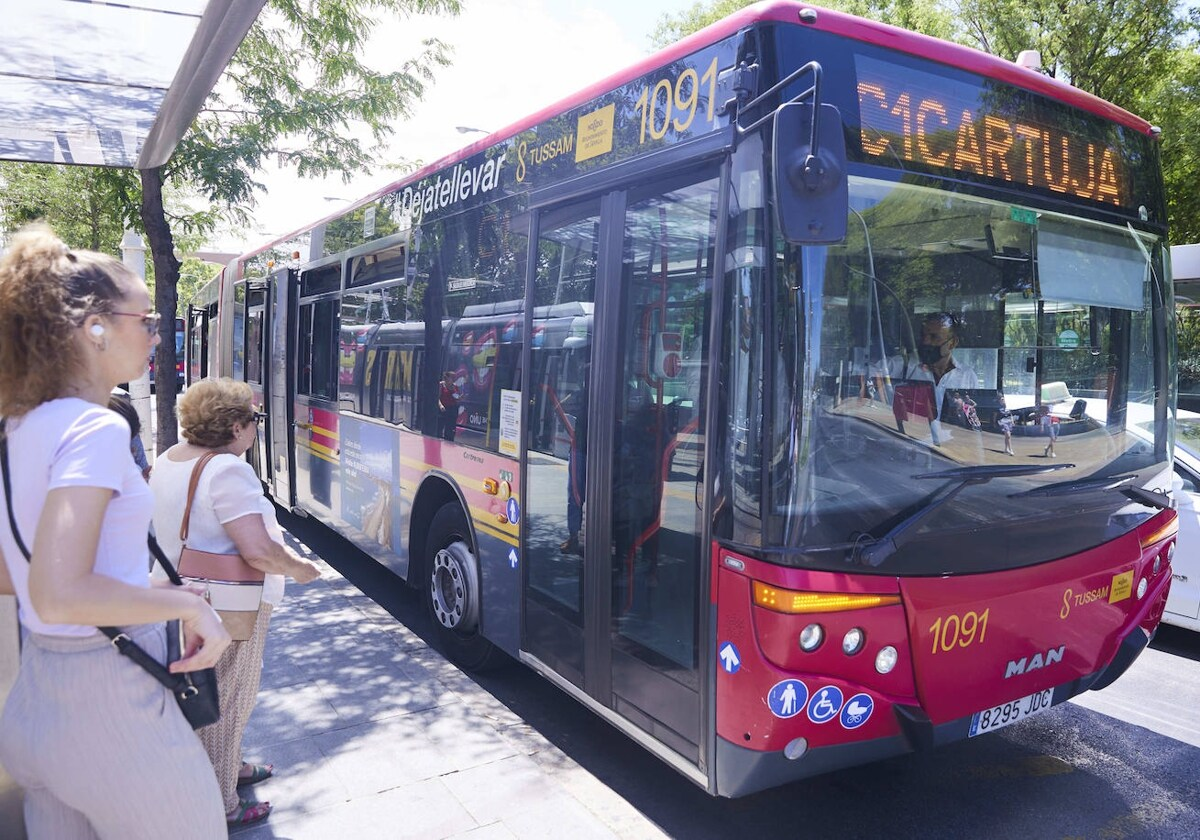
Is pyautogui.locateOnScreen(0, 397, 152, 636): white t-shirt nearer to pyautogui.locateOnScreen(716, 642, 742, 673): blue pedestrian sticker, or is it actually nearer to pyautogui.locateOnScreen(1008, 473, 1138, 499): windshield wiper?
pyautogui.locateOnScreen(716, 642, 742, 673): blue pedestrian sticker

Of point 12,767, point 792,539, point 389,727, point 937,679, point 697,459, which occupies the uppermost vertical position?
point 697,459

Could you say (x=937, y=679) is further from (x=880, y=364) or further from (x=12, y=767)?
(x=12, y=767)

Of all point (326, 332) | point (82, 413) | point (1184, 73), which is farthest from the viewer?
point (1184, 73)

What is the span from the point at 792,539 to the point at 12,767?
227cm

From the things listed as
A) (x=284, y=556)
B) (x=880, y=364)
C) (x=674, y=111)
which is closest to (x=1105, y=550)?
(x=880, y=364)

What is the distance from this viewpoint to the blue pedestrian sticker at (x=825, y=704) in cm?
318

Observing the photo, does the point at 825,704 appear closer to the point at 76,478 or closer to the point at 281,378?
the point at 76,478

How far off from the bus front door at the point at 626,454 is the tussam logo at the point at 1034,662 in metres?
1.31

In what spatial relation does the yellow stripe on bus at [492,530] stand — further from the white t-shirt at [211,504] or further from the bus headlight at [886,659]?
the bus headlight at [886,659]

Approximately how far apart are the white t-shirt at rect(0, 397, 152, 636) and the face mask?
264cm

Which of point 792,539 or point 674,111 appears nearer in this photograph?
point 792,539

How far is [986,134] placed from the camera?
11.9 feet

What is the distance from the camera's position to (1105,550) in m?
3.94

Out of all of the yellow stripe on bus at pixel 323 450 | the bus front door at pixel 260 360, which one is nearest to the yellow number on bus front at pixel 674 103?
the yellow stripe on bus at pixel 323 450
